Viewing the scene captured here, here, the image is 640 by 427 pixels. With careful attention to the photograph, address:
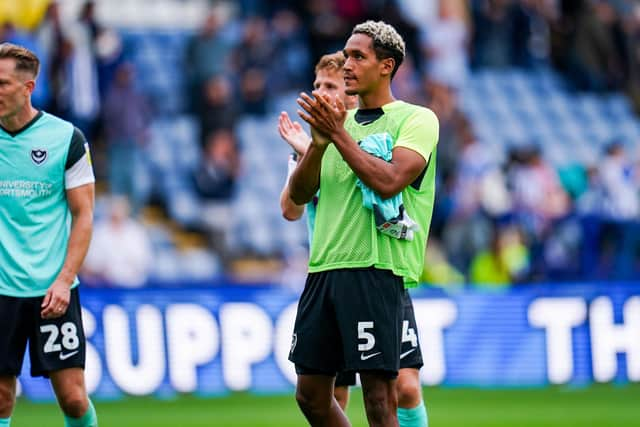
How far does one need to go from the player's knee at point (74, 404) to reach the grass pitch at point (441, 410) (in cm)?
364

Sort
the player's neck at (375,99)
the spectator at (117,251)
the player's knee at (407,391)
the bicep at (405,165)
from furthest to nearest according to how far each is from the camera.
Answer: the spectator at (117,251) < the player's knee at (407,391) < the player's neck at (375,99) < the bicep at (405,165)

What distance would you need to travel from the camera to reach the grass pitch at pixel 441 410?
1177 centimetres

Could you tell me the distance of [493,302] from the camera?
14.6 m

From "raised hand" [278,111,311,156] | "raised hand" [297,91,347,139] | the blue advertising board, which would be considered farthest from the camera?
the blue advertising board

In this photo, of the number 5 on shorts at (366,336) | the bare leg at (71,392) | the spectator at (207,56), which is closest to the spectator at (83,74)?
the spectator at (207,56)

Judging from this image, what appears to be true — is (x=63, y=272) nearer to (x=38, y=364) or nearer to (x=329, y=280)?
(x=38, y=364)

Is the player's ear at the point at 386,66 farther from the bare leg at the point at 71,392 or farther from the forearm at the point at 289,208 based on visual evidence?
the bare leg at the point at 71,392

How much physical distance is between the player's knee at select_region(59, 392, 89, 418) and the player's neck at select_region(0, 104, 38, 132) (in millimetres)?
1539

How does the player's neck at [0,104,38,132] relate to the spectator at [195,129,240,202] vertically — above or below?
above

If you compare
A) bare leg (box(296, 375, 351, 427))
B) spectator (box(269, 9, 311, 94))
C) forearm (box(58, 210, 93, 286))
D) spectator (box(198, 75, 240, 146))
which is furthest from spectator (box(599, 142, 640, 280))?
forearm (box(58, 210, 93, 286))

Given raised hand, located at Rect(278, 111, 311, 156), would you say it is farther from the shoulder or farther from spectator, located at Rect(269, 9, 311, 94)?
spectator, located at Rect(269, 9, 311, 94)

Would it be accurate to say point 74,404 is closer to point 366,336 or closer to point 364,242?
point 366,336

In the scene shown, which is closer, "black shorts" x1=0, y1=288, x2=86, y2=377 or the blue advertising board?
"black shorts" x1=0, y1=288, x2=86, y2=377

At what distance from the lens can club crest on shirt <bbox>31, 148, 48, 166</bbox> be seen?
8000 mm
